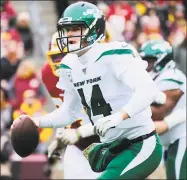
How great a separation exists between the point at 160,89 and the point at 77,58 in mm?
1157

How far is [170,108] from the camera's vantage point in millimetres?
5883

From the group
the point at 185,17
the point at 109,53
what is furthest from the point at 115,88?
the point at 185,17

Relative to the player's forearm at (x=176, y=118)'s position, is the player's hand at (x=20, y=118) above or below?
above

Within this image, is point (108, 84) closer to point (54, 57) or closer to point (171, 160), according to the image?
point (54, 57)

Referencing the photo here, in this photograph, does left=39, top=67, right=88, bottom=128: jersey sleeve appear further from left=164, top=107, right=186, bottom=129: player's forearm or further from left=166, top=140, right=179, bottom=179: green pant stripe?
left=166, top=140, right=179, bottom=179: green pant stripe

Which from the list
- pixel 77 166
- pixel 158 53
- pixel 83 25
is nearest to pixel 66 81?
pixel 83 25

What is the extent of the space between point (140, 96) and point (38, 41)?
7.36 metres

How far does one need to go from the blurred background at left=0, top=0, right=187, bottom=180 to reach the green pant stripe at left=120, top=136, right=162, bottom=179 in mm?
1844

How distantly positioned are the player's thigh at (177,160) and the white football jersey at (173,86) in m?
0.05

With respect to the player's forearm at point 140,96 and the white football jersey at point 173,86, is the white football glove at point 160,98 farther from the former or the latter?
the player's forearm at point 140,96

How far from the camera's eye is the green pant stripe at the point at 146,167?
4773 millimetres

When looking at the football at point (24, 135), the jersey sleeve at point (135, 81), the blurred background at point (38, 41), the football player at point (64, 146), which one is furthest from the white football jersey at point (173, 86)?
the football at point (24, 135)

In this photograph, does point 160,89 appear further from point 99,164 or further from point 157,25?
point 157,25

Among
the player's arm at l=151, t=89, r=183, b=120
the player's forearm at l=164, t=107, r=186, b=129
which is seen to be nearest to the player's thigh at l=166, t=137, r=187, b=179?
the player's forearm at l=164, t=107, r=186, b=129
